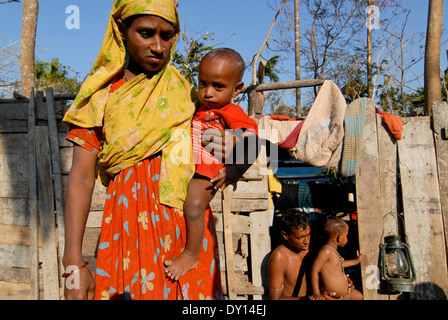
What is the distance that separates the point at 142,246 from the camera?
4.49 ft

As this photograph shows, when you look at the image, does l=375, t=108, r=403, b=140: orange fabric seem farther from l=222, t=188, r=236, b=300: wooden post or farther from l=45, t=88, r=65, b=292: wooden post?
l=45, t=88, r=65, b=292: wooden post

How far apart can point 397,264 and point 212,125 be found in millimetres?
2718

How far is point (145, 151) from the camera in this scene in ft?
4.71

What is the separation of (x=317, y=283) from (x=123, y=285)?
9.59ft

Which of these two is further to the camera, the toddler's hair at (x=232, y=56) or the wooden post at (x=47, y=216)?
the wooden post at (x=47, y=216)

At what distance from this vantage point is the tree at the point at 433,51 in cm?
623

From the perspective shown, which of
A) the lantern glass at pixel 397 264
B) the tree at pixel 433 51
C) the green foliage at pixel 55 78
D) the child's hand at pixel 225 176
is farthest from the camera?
the green foliage at pixel 55 78

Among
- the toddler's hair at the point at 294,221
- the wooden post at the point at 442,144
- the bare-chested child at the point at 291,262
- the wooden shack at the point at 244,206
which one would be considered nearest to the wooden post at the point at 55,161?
the wooden shack at the point at 244,206

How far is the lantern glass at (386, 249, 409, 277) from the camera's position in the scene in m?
3.39

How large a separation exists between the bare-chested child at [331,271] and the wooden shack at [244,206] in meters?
0.32

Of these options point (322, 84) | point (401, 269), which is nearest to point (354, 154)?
point (322, 84)

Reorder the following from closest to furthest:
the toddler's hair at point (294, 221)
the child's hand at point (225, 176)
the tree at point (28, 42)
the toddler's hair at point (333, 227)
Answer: the child's hand at point (225, 176) < the toddler's hair at point (294, 221) < the toddler's hair at point (333, 227) < the tree at point (28, 42)

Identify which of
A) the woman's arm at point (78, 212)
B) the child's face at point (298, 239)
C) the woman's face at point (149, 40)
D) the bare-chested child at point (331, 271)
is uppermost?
the woman's face at point (149, 40)

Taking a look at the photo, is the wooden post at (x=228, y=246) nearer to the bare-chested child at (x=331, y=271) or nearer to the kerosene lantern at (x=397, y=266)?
the bare-chested child at (x=331, y=271)
